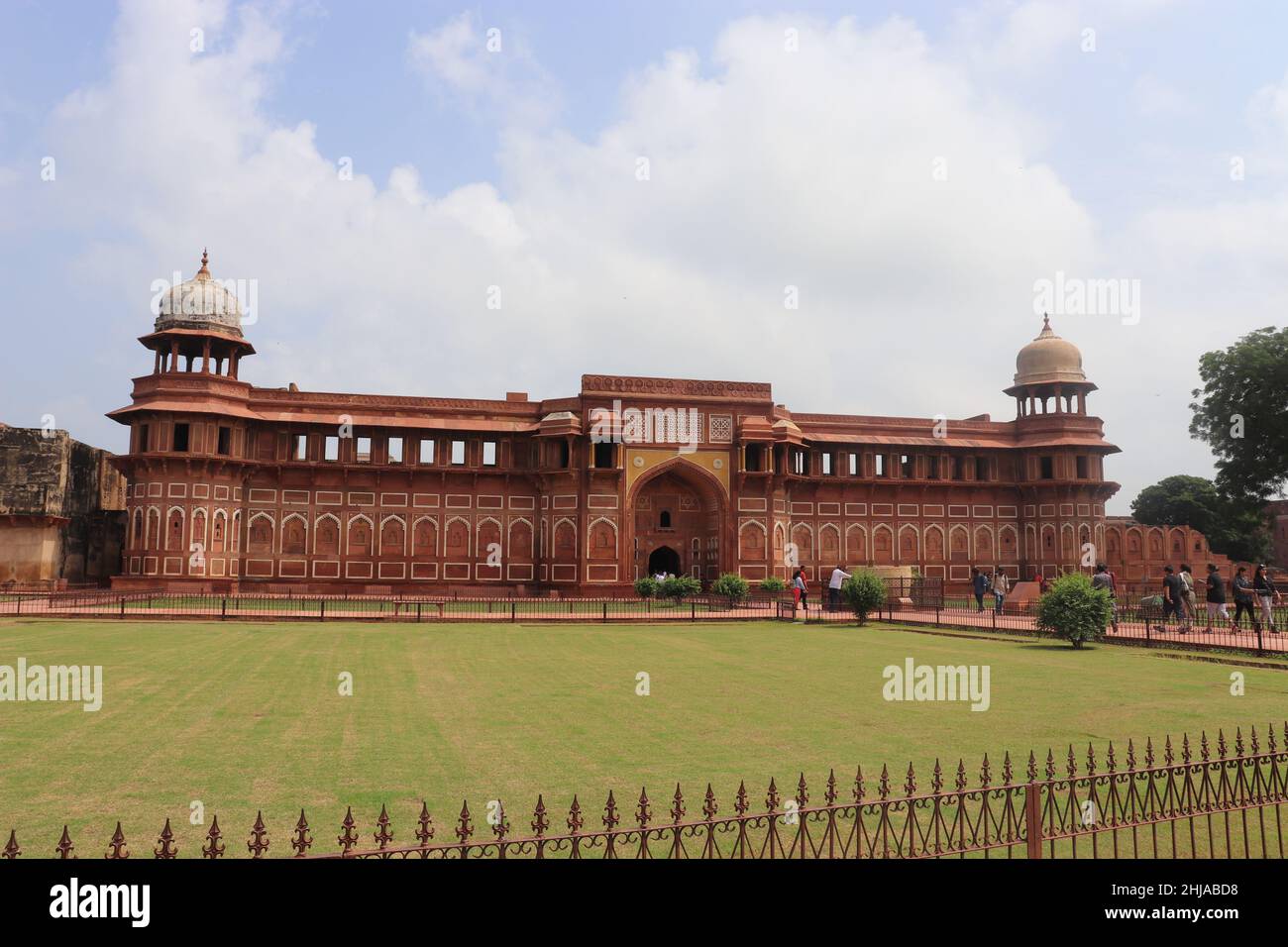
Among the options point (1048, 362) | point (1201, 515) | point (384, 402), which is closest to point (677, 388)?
point (384, 402)

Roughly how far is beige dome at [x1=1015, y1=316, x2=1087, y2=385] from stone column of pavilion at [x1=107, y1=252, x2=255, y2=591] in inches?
1288

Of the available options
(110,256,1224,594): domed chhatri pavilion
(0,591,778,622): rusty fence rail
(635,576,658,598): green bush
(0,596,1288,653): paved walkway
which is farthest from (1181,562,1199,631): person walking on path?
(110,256,1224,594): domed chhatri pavilion

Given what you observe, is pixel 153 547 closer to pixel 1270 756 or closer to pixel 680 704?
pixel 680 704

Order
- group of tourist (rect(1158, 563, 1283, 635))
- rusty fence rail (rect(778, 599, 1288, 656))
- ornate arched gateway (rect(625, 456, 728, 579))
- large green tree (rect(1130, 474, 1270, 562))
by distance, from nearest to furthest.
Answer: rusty fence rail (rect(778, 599, 1288, 656))
group of tourist (rect(1158, 563, 1283, 635))
ornate arched gateway (rect(625, 456, 728, 579))
large green tree (rect(1130, 474, 1270, 562))

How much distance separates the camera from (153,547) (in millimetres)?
31828

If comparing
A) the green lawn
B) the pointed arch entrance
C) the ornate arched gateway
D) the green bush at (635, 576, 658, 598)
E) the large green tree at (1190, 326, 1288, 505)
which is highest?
the large green tree at (1190, 326, 1288, 505)

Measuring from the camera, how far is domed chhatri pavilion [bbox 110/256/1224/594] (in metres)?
33.1

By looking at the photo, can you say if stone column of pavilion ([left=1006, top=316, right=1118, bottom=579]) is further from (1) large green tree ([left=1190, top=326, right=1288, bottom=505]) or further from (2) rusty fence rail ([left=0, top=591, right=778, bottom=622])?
(2) rusty fence rail ([left=0, top=591, right=778, bottom=622])

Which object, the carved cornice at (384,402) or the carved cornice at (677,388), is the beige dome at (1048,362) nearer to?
the carved cornice at (677,388)

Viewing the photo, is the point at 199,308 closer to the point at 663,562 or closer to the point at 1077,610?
the point at 663,562

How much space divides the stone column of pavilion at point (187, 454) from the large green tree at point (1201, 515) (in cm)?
5314
